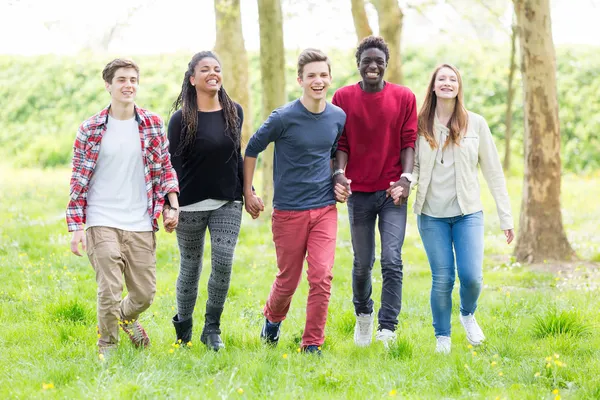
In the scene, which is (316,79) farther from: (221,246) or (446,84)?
(221,246)

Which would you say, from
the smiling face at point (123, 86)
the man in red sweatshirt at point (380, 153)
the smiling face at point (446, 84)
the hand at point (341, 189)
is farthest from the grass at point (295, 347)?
the smiling face at point (446, 84)

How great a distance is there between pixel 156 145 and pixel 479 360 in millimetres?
2582

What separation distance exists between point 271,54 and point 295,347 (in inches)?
285

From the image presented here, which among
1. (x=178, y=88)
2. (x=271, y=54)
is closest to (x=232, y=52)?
(x=271, y=54)

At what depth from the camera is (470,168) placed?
5.57 m

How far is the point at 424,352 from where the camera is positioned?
549 cm

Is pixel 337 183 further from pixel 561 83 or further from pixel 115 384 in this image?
pixel 561 83

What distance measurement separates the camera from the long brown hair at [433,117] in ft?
18.1

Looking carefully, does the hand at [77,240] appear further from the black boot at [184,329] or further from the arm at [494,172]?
the arm at [494,172]

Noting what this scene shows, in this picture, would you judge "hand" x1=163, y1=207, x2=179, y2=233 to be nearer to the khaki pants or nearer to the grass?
the khaki pants

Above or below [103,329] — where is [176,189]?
above

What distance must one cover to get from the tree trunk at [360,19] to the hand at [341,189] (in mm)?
8531

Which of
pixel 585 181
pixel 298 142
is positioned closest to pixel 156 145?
pixel 298 142

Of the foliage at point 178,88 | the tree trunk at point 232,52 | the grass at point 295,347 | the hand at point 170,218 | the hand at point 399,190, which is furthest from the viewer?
the foliage at point 178,88
